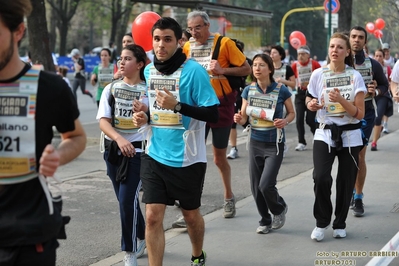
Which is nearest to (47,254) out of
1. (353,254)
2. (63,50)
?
(353,254)

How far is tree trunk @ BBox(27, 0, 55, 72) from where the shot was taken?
588 inches

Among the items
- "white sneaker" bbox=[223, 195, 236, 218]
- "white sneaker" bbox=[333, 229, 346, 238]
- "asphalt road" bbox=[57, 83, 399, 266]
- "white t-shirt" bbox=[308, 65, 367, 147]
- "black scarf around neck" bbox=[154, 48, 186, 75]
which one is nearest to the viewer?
"black scarf around neck" bbox=[154, 48, 186, 75]

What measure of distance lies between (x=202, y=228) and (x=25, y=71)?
2728mm

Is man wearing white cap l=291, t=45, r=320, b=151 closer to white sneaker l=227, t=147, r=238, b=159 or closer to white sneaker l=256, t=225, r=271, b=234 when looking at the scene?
white sneaker l=227, t=147, r=238, b=159

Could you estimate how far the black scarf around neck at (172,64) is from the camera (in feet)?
18.5

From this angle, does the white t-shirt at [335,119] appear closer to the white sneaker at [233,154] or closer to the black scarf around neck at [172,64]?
the black scarf around neck at [172,64]

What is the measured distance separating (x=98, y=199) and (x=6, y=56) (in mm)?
5946

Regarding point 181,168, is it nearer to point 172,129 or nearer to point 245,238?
point 172,129

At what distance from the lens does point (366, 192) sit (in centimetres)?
954

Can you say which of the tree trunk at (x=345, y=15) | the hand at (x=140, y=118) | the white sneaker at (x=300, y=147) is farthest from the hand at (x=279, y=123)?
the tree trunk at (x=345, y=15)

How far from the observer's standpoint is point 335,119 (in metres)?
7.03

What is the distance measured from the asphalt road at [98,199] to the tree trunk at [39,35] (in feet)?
6.66

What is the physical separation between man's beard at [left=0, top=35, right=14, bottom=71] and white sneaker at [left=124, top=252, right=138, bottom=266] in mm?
3015

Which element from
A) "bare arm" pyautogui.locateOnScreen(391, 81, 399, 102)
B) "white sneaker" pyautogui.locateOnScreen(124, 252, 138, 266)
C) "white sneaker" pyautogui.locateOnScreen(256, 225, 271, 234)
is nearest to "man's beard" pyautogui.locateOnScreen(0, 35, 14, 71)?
"white sneaker" pyautogui.locateOnScreen(124, 252, 138, 266)
